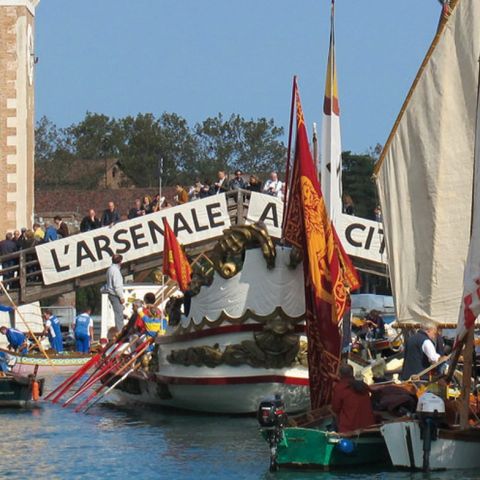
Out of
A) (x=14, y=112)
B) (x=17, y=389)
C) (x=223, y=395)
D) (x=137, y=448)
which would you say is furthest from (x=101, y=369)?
(x=14, y=112)

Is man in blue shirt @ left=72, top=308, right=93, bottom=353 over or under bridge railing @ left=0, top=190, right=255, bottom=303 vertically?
under

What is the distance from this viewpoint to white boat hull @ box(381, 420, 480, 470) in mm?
17188

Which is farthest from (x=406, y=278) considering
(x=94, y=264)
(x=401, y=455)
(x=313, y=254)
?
(x=94, y=264)

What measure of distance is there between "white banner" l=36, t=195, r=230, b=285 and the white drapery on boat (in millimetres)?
13173

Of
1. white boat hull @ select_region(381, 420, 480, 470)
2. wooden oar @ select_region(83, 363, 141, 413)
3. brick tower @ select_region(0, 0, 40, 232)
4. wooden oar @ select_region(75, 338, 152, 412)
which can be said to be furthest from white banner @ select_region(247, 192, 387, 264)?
white boat hull @ select_region(381, 420, 480, 470)

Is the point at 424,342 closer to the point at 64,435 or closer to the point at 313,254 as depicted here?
the point at 313,254

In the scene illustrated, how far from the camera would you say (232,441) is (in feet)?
70.4

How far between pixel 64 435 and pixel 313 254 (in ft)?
14.8

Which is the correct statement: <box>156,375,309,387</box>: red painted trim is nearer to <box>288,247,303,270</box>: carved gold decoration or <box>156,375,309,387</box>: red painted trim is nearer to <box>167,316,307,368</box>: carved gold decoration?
<box>167,316,307,368</box>: carved gold decoration

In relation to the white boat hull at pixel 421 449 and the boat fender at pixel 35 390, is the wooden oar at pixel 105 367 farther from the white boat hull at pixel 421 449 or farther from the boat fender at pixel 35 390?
the white boat hull at pixel 421 449

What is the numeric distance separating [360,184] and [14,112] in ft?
144

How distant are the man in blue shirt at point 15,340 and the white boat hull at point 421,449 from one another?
1978cm

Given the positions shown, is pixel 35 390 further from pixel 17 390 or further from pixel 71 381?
pixel 71 381

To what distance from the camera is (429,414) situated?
55.3ft
